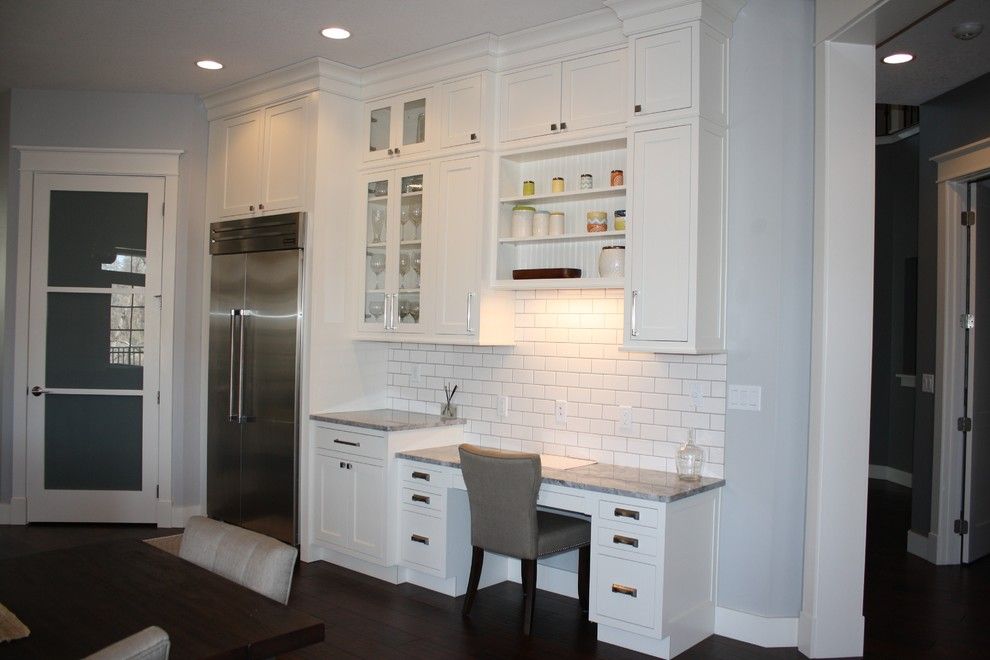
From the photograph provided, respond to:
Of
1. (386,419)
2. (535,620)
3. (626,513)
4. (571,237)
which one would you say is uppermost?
(571,237)

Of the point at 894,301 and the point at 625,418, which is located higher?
the point at 894,301

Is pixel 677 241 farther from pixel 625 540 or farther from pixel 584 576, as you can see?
pixel 584 576

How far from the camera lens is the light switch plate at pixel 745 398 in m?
3.72

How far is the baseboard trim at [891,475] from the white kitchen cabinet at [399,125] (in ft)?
20.2

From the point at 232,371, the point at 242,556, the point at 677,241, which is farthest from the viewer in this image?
the point at 232,371

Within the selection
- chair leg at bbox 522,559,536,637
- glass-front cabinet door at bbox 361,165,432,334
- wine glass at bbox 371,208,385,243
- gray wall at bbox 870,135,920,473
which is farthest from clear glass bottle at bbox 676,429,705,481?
gray wall at bbox 870,135,920,473

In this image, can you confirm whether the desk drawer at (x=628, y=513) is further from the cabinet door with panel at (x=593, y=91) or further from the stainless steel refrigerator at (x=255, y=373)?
the stainless steel refrigerator at (x=255, y=373)

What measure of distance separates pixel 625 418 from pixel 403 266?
1691 millimetres

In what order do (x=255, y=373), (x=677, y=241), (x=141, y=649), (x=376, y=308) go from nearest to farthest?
(x=141, y=649) < (x=677, y=241) < (x=376, y=308) < (x=255, y=373)

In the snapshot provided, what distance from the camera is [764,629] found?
3.66 meters

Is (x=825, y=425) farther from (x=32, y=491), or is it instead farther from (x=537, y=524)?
(x=32, y=491)

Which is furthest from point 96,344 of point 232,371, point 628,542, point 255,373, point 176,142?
point 628,542

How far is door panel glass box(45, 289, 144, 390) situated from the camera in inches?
225

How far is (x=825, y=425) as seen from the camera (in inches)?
140
